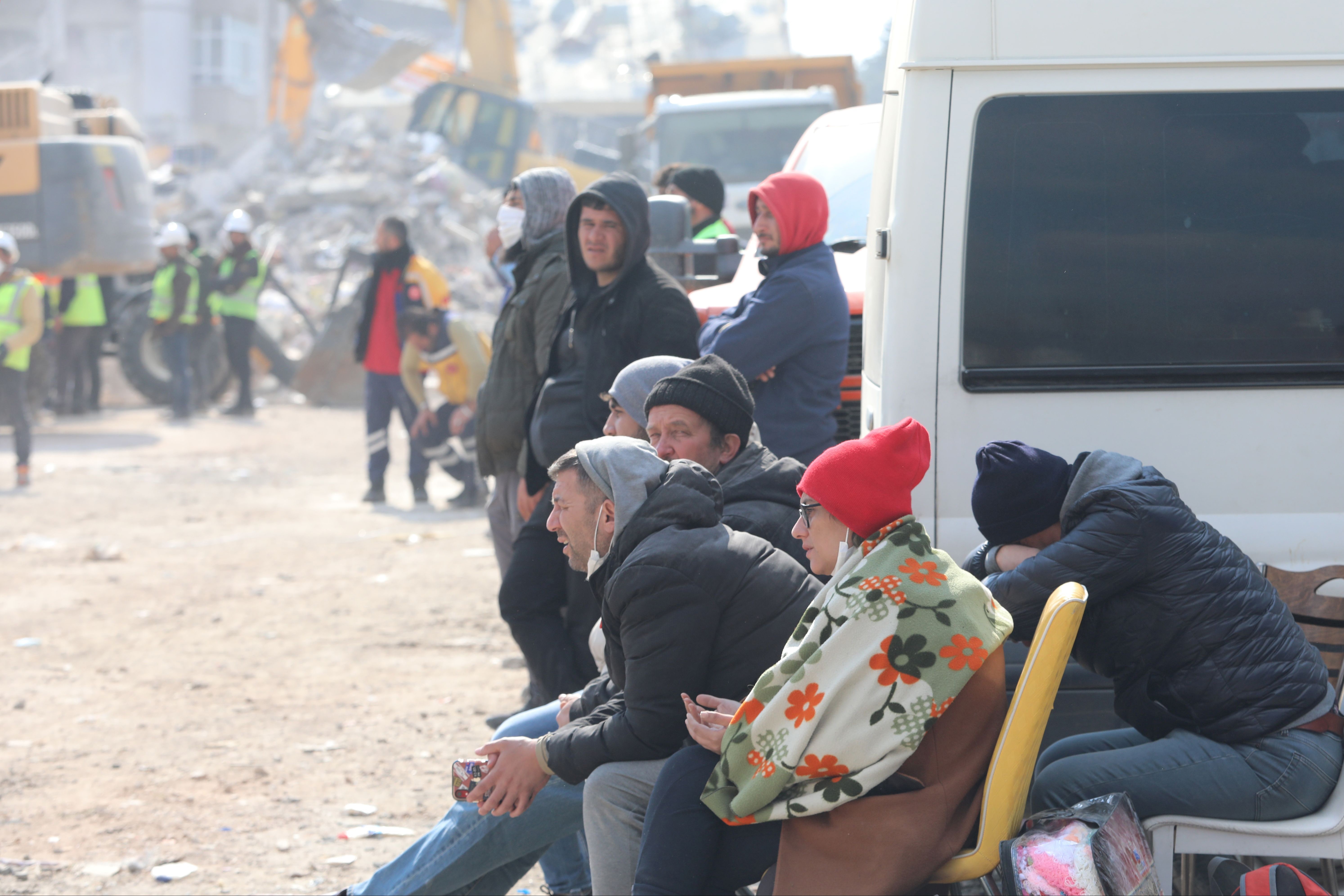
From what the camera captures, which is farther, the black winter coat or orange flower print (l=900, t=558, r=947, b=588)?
the black winter coat

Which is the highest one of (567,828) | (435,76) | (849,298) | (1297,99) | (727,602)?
(435,76)

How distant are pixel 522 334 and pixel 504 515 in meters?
0.74

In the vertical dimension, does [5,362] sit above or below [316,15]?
below

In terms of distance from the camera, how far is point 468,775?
9.77 feet

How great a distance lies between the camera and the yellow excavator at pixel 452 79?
2705 centimetres

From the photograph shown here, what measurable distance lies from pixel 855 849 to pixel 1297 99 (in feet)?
7.10

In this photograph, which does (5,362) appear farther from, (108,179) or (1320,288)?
(1320,288)

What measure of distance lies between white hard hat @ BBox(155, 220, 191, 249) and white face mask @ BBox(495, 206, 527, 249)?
34.7 ft

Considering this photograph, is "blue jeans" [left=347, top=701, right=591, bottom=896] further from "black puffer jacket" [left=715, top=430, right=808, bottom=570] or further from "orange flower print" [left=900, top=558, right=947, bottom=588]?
"orange flower print" [left=900, top=558, right=947, bottom=588]

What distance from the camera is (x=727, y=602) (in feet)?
9.00

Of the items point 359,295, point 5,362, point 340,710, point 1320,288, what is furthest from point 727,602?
point 359,295

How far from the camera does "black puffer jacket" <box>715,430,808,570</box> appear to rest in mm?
3242

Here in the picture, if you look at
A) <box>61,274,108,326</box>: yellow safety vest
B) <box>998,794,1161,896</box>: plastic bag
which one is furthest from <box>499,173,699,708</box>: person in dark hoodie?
<box>61,274,108,326</box>: yellow safety vest

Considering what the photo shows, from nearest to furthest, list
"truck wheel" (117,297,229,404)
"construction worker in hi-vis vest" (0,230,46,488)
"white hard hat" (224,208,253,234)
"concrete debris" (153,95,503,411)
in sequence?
"construction worker in hi-vis vest" (0,230,46,488)
"white hard hat" (224,208,253,234)
"truck wheel" (117,297,229,404)
"concrete debris" (153,95,503,411)
